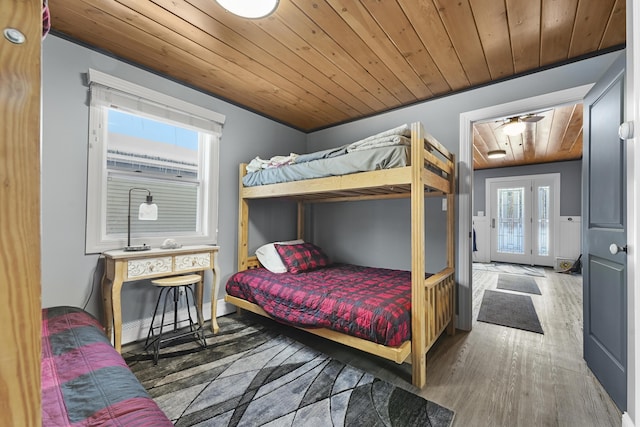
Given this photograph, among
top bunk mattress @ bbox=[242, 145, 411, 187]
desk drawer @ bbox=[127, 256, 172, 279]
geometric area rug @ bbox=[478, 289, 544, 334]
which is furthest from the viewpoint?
geometric area rug @ bbox=[478, 289, 544, 334]

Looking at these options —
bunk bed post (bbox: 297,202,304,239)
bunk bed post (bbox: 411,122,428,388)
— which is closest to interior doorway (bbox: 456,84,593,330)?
bunk bed post (bbox: 411,122,428,388)

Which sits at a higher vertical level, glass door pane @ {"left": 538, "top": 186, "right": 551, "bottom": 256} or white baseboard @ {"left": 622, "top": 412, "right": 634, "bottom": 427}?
glass door pane @ {"left": 538, "top": 186, "right": 551, "bottom": 256}

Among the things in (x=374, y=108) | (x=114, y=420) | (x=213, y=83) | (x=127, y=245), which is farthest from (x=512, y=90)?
(x=127, y=245)

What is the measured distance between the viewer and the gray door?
1.57m

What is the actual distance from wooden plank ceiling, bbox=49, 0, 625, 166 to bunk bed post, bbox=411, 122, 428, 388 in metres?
0.73

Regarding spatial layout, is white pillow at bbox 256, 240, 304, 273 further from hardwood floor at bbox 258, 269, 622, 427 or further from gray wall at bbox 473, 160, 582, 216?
gray wall at bbox 473, 160, 582, 216

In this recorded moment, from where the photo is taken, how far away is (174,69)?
7.99 ft

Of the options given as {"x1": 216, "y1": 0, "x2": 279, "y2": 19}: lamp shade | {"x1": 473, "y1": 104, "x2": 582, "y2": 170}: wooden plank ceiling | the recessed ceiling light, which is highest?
{"x1": 473, "y1": 104, "x2": 582, "y2": 170}: wooden plank ceiling

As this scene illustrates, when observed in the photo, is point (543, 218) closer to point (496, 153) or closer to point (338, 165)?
point (496, 153)

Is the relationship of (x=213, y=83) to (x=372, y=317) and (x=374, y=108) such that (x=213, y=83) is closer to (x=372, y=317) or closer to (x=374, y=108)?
(x=374, y=108)

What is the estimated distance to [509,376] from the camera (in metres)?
1.87

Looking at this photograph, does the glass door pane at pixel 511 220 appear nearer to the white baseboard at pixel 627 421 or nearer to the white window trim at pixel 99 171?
the white baseboard at pixel 627 421

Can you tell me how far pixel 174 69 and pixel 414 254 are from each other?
8.25 feet

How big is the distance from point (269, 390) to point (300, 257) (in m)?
1.40
